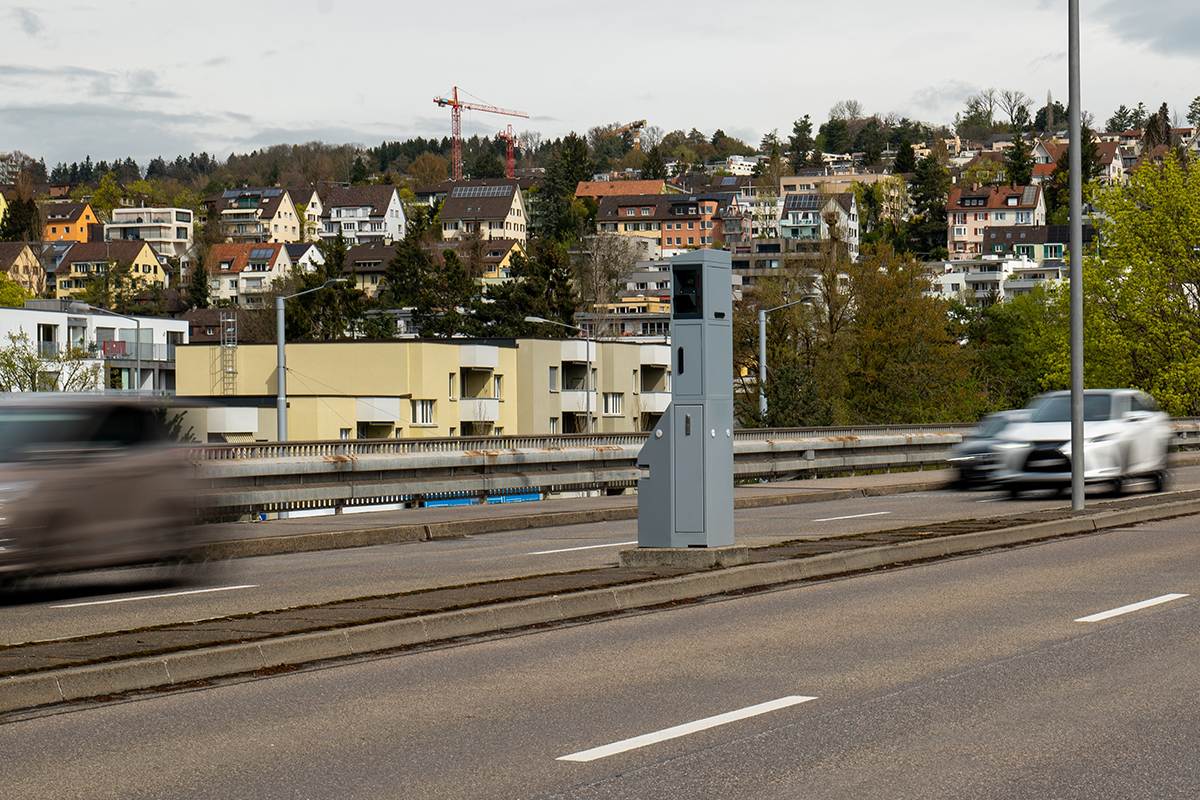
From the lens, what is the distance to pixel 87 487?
11.3m

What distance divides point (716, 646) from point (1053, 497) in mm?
16261

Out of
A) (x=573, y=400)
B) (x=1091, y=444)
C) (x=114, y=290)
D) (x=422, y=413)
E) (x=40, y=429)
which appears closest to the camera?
(x=40, y=429)

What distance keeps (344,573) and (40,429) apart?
325cm

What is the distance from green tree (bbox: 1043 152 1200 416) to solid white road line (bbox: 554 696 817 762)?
55.1 metres

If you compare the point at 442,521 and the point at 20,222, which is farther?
the point at 20,222

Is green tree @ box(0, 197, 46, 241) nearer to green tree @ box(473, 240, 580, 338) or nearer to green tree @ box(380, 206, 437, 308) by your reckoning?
green tree @ box(380, 206, 437, 308)

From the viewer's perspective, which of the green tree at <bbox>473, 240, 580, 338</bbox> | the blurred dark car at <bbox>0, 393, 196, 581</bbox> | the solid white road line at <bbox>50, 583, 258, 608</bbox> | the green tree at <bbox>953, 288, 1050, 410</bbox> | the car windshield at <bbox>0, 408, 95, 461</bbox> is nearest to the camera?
the blurred dark car at <bbox>0, 393, 196, 581</bbox>

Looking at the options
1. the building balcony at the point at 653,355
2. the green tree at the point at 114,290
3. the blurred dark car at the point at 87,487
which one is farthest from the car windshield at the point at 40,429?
the green tree at the point at 114,290

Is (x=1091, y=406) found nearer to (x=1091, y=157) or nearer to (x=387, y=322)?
(x=387, y=322)

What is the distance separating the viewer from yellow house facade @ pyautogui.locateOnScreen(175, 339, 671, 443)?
69250 mm

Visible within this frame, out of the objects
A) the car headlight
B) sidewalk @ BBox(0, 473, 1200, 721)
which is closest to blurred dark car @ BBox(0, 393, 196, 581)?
the car headlight

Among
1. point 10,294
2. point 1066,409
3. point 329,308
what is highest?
point 10,294

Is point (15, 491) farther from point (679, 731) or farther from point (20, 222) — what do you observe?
point (20, 222)

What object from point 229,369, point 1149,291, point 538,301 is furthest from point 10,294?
point 1149,291
